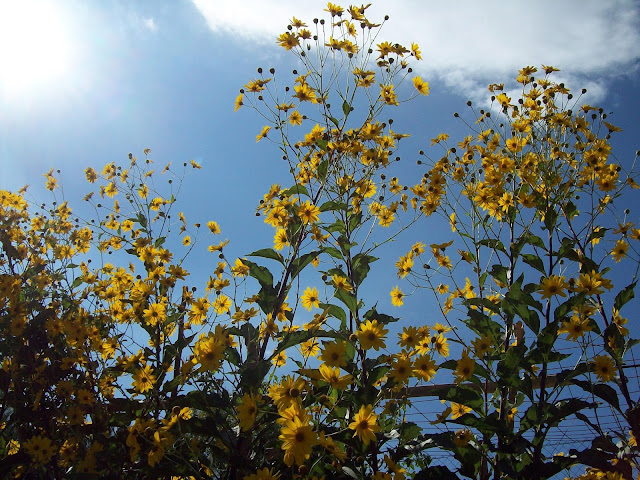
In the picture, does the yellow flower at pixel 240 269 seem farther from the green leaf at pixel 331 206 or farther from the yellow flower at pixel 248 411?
the yellow flower at pixel 248 411

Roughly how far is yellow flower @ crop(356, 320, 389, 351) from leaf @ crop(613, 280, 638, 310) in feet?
4.03

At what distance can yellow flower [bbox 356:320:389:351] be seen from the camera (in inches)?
67.9

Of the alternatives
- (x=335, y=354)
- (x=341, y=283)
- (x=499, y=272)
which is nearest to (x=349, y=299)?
(x=341, y=283)

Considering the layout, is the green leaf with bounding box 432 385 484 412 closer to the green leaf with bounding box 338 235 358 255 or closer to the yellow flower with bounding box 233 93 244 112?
the green leaf with bounding box 338 235 358 255

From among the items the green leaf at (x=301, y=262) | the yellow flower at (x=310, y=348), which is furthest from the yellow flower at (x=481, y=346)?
the green leaf at (x=301, y=262)

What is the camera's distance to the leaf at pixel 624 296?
2.21 metres

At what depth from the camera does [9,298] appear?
306 cm

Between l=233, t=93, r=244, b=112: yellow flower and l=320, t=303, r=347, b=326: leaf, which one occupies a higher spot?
l=233, t=93, r=244, b=112: yellow flower

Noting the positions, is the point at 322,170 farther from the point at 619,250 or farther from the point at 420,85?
the point at 619,250

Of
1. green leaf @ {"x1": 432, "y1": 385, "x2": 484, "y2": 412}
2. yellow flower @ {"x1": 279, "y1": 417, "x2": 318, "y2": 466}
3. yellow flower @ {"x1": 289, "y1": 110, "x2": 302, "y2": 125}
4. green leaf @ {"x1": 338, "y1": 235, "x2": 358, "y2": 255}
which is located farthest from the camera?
yellow flower @ {"x1": 289, "y1": 110, "x2": 302, "y2": 125}

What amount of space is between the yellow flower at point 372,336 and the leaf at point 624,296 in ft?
4.03

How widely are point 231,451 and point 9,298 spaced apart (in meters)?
2.13

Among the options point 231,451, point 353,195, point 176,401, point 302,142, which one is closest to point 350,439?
point 231,451

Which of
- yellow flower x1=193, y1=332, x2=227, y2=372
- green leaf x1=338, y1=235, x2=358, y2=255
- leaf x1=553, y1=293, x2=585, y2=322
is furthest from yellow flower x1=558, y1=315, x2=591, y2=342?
yellow flower x1=193, y1=332, x2=227, y2=372
